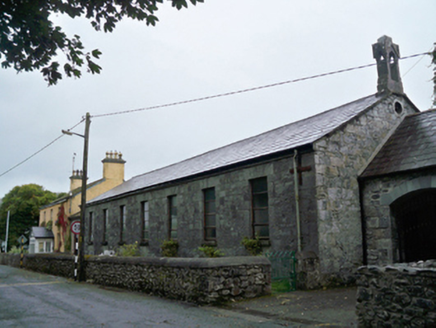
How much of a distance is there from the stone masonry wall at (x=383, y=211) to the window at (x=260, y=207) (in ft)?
10.0

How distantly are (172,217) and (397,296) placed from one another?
13649 mm

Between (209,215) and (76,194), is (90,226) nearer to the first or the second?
(76,194)

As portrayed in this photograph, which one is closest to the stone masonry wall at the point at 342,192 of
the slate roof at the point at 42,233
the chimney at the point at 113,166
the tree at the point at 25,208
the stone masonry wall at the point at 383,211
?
the stone masonry wall at the point at 383,211

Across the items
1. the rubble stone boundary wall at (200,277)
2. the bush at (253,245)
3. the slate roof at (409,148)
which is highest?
the slate roof at (409,148)

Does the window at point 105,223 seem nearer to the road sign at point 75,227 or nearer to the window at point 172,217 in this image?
the road sign at point 75,227

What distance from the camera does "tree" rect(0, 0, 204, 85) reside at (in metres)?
5.93

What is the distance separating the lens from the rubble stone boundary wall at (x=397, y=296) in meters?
5.36

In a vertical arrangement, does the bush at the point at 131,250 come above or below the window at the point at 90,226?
below

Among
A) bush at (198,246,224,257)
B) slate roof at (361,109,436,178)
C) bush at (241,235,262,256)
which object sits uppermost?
slate roof at (361,109,436,178)

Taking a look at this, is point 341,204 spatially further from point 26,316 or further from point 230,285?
point 26,316

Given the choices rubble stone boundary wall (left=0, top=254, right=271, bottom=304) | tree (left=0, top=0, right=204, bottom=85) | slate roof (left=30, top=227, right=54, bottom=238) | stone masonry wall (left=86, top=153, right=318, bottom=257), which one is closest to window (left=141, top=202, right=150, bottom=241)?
stone masonry wall (left=86, top=153, right=318, bottom=257)

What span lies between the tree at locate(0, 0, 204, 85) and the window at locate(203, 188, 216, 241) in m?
9.91

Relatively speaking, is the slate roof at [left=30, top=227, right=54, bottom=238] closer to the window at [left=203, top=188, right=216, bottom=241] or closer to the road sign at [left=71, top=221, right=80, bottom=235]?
the road sign at [left=71, top=221, right=80, bottom=235]

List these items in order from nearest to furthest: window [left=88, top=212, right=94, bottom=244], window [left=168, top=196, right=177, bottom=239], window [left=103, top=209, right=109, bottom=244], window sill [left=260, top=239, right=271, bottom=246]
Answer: window sill [left=260, top=239, right=271, bottom=246] < window [left=168, top=196, right=177, bottom=239] < window [left=103, top=209, right=109, bottom=244] < window [left=88, top=212, right=94, bottom=244]
